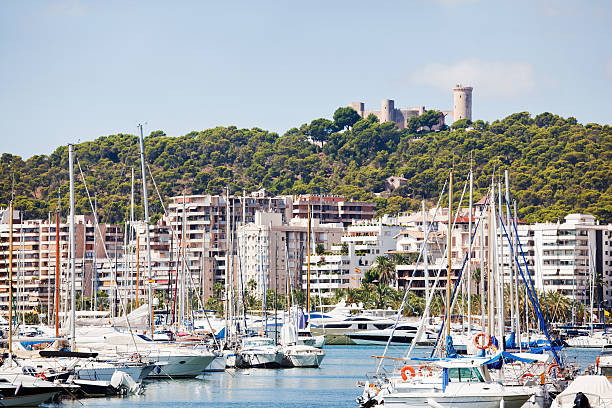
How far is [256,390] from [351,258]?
85.7 m

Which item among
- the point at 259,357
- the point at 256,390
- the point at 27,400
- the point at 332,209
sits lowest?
the point at 256,390

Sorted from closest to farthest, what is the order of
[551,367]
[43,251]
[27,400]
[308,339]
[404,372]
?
[404,372] < [27,400] < [551,367] < [308,339] < [43,251]

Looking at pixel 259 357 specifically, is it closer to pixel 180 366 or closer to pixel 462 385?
pixel 180 366

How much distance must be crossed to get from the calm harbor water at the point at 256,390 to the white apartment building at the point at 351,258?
6656 centimetres

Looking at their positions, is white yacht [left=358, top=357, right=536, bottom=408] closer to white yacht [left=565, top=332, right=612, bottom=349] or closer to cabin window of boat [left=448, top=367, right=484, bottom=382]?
cabin window of boat [left=448, top=367, right=484, bottom=382]

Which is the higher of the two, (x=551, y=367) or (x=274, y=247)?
(x=274, y=247)

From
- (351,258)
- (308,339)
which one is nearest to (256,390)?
(308,339)

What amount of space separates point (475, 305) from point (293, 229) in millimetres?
52408

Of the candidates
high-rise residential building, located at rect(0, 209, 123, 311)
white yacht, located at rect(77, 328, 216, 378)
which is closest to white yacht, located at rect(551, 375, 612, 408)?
white yacht, located at rect(77, 328, 216, 378)

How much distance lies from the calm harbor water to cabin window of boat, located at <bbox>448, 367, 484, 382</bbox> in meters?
11.3

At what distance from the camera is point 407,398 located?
36562 mm

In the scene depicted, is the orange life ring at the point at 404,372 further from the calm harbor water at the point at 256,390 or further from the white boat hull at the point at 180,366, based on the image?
the white boat hull at the point at 180,366

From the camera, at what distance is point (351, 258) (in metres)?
138

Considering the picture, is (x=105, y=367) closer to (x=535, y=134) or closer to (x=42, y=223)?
(x=42, y=223)
